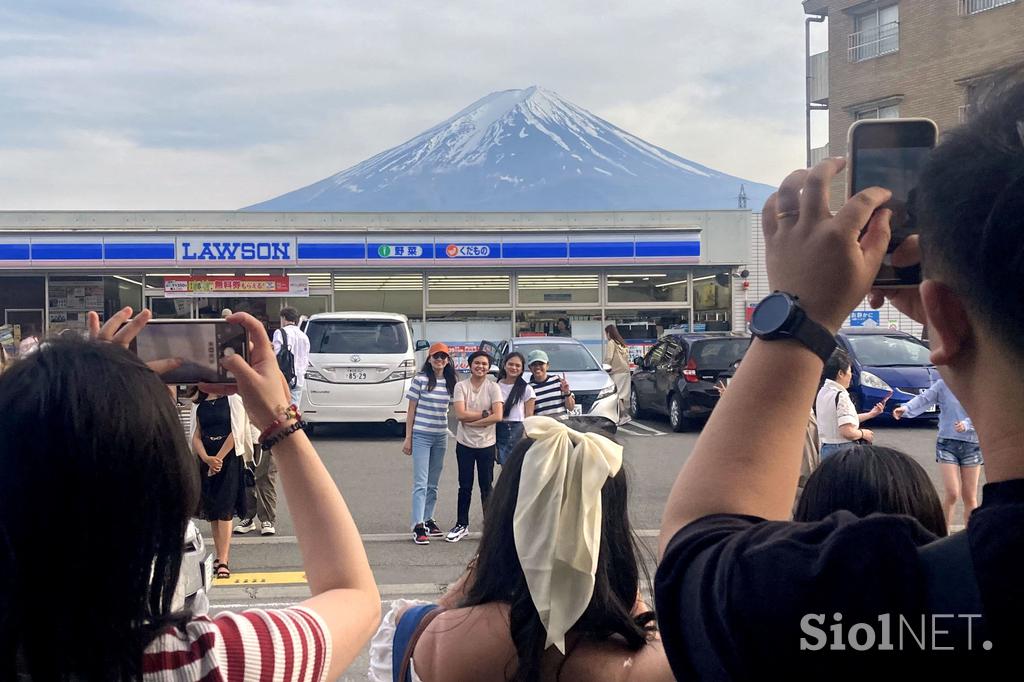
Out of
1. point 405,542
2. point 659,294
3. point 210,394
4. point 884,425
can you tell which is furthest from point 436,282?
point 210,394

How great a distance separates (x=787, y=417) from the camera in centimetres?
107

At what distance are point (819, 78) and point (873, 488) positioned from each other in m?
26.8

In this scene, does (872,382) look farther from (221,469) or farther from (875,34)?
(875,34)

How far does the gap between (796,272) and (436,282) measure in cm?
2085

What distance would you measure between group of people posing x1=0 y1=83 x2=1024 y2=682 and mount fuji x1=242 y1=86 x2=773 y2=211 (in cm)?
8734

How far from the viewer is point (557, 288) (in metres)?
22.0

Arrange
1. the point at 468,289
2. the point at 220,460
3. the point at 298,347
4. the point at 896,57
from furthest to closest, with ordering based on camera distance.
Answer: the point at 896,57 → the point at 468,289 → the point at 298,347 → the point at 220,460

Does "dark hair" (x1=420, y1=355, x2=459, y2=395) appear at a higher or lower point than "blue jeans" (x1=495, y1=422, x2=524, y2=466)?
higher

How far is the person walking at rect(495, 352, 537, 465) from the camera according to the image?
816cm

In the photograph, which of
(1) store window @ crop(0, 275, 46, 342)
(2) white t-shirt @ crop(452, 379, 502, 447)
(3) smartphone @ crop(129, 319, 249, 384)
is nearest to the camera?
(3) smartphone @ crop(129, 319, 249, 384)

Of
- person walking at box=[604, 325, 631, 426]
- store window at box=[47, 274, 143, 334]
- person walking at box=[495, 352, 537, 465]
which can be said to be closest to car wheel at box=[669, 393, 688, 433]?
person walking at box=[604, 325, 631, 426]

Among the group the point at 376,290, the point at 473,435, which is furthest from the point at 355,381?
the point at 376,290

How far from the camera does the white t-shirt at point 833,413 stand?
650 cm

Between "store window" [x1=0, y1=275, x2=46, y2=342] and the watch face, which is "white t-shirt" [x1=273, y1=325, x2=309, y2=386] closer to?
the watch face
